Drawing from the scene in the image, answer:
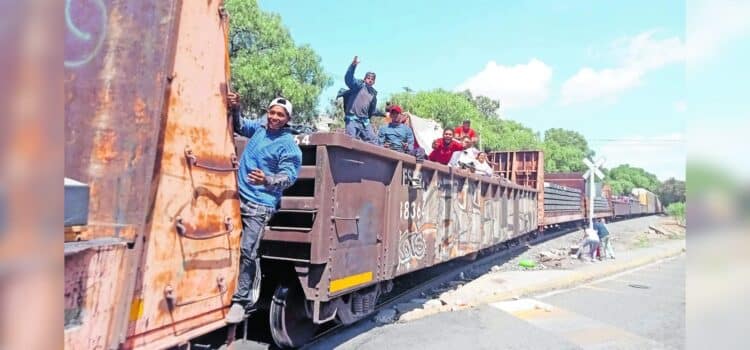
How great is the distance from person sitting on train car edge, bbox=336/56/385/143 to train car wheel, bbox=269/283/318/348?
290cm

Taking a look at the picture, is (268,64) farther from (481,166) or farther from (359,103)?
(359,103)

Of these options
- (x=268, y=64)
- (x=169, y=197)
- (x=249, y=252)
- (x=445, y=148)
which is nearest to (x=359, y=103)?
(x=445, y=148)

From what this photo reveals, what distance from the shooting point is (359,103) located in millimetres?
7035

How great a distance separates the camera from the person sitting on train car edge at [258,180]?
11.3 ft

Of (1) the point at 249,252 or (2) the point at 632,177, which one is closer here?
Answer: (1) the point at 249,252

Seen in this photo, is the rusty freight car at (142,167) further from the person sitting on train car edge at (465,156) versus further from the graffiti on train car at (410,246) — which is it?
the person sitting on train car edge at (465,156)

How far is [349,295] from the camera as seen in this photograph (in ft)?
16.8

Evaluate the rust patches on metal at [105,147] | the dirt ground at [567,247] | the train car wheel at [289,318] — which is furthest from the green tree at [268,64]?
the rust patches on metal at [105,147]

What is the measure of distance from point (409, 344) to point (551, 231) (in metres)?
16.9

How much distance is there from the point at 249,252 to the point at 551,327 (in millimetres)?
4379

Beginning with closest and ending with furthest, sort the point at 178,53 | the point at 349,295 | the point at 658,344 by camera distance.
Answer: the point at 178,53, the point at 349,295, the point at 658,344
